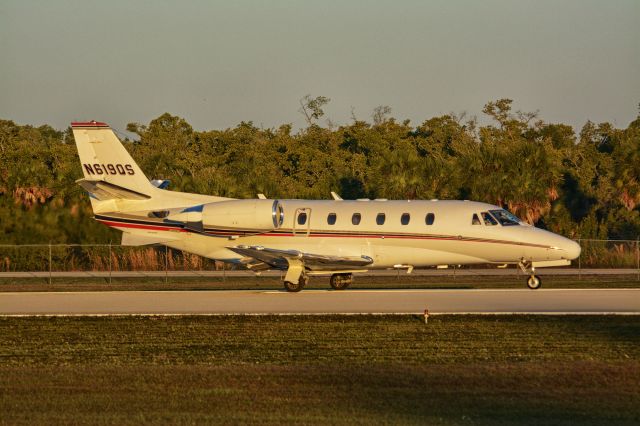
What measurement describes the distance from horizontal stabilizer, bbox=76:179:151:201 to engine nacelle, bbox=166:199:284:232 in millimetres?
2156

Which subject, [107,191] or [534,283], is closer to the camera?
[534,283]

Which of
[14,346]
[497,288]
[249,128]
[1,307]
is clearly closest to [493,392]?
[14,346]

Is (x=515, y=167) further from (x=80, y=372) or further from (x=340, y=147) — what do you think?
(x=80, y=372)

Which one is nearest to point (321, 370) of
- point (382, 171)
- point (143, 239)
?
point (143, 239)

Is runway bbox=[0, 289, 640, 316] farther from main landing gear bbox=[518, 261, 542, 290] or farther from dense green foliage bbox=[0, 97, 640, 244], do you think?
dense green foliage bbox=[0, 97, 640, 244]

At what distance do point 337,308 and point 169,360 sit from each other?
9.11 meters

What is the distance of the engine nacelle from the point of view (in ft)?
108

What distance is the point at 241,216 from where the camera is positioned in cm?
3291

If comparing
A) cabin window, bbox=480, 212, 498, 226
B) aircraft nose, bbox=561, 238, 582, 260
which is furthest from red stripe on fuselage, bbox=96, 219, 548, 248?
aircraft nose, bbox=561, 238, 582, 260

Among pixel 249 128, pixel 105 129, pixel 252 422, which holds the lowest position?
pixel 252 422

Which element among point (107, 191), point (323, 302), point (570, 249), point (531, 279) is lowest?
point (323, 302)

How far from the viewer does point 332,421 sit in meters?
12.9

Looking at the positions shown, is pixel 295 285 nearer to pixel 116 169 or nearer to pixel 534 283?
pixel 116 169

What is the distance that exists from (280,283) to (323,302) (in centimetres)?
966
